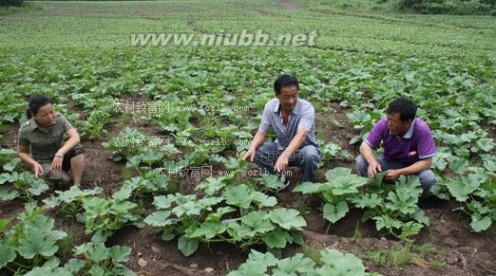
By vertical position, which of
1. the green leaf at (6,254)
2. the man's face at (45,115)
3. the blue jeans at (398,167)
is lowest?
the green leaf at (6,254)

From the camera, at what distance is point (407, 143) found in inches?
199

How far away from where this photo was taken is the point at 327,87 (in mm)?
9914

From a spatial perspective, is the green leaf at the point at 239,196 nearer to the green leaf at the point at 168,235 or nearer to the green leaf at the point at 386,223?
the green leaf at the point at 168,235

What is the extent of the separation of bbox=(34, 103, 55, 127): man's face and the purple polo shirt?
143 inches

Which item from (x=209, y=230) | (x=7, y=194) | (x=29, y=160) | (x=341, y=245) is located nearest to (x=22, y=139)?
(x=29, y=160)

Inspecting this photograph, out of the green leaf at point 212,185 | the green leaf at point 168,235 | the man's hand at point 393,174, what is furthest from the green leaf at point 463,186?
the green leaf at point 168,235

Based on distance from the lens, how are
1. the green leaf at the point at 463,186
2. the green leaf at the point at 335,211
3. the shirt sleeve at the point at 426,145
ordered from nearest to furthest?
the green leaf at the point at 335,211
the green leaf at the point at 463,186
the shirt sleeve at the point at 426,145

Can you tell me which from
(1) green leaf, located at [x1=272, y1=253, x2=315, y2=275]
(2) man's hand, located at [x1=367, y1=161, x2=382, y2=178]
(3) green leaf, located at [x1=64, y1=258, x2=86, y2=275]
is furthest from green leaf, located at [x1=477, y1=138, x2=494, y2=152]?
(3) green leaf, located at [x1=64, y1=258, x2=86, y2=275]

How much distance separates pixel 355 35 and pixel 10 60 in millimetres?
16158

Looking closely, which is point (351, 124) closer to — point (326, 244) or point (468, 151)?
point (468, 151)

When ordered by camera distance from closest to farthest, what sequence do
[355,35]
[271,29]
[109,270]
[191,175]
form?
[109,270]
[191,175]
[355,35]
[271,29]

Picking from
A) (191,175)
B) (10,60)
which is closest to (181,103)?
(191,175)

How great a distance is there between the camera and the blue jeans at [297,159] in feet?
17.4

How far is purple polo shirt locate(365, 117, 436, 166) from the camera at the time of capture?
488cm
